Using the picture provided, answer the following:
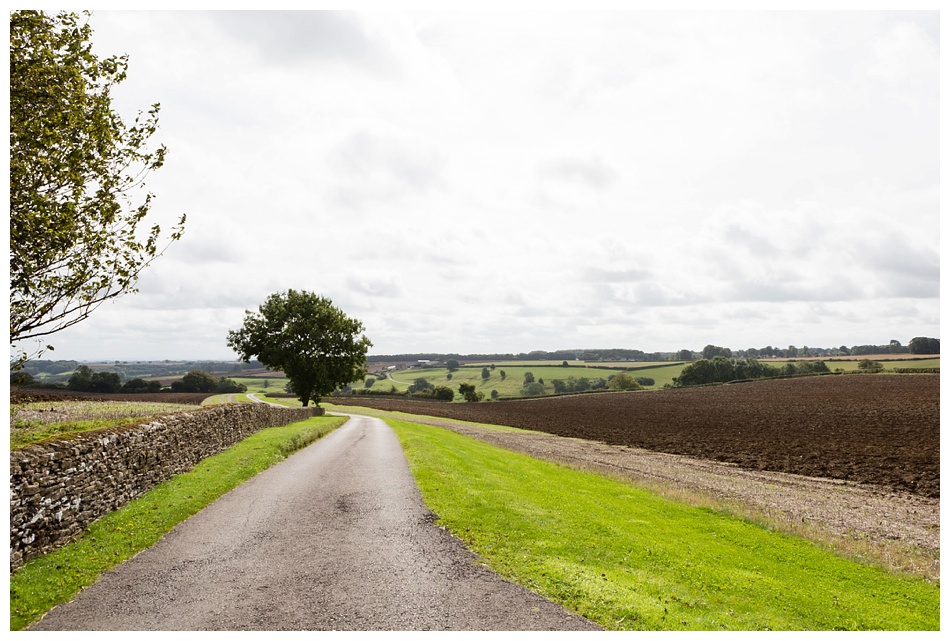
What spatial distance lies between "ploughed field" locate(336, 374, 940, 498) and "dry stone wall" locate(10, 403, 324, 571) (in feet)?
116

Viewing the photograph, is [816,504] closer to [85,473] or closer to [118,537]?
[118,537]

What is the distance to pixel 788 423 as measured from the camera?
58.3 m

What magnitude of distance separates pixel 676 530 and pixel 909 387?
285 ft

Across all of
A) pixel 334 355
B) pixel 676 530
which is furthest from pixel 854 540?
pixel 334 355

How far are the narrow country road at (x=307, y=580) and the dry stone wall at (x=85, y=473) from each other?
2072 millimetres

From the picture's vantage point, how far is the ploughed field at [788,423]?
1409 inches

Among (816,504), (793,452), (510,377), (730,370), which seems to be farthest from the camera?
(510,377)

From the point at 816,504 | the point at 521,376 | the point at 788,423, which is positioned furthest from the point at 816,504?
the point at 521,376

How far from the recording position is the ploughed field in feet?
117

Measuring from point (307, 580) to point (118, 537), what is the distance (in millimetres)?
5665

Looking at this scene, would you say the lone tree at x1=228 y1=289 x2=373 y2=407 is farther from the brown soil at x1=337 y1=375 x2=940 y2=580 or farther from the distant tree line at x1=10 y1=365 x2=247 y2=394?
the distant tree line at x1=10 y1=365 x2=247 y2=394

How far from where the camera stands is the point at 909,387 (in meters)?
79.6

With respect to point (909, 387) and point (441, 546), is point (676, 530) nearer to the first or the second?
point (441, 546)

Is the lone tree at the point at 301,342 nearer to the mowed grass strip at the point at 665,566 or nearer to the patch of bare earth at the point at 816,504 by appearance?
the patch of bare earth at the point at 816,504
